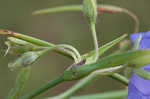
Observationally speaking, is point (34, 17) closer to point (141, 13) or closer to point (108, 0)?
point (108, 0)

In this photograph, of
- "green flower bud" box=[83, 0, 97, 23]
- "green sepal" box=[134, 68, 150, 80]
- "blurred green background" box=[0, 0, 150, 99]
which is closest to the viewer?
"green sepal" box=[134, 68, 150, 80]

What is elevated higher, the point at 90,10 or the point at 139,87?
the point at 90,10

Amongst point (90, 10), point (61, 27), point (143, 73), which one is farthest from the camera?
point (61, 27)

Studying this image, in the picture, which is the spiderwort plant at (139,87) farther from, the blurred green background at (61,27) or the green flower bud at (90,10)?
the blurred green background at (61,27)

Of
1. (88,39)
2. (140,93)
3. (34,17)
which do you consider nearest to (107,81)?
(88,39)

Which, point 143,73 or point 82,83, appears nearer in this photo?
point 143,73

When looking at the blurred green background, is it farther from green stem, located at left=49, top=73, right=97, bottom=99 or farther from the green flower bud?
the green flower bud

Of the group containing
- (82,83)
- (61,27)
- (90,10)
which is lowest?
(61,27)

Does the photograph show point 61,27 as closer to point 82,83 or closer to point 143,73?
point 82,83

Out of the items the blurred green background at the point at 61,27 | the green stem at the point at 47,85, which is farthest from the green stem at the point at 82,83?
the blurred green background at the point at 61,27

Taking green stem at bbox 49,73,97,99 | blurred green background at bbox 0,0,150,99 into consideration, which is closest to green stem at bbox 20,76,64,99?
green stem at bbox 49,73,97,99

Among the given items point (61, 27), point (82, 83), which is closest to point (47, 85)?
point (82, 83)
